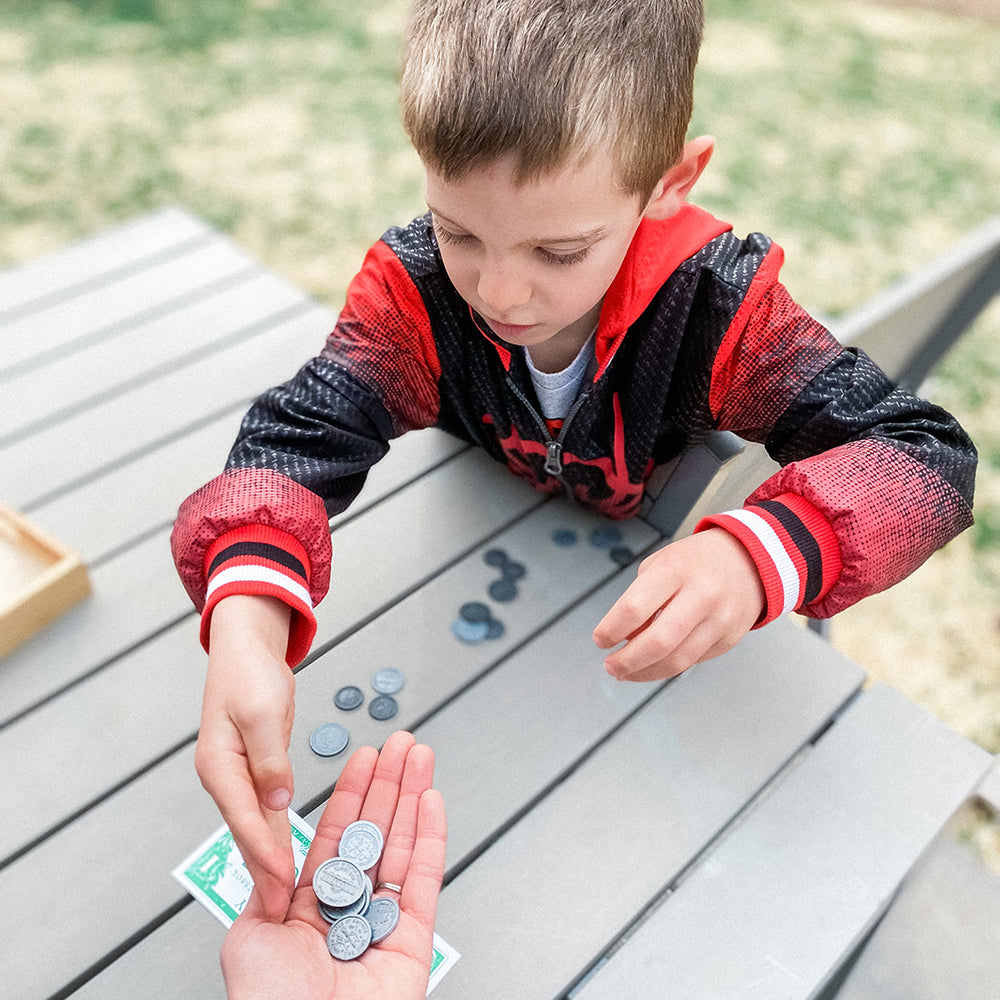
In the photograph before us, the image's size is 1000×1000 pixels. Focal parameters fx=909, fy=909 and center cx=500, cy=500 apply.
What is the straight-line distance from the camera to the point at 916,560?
1.35 metres

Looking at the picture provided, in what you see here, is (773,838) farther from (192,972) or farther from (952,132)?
(952,132)

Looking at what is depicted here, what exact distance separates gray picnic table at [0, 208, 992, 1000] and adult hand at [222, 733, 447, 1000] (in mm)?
126

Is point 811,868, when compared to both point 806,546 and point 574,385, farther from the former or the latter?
point 574,385

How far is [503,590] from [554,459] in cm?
27

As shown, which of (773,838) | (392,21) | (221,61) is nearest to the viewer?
(773,838)

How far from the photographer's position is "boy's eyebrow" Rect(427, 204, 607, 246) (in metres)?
1.14

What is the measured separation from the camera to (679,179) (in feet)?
4.30

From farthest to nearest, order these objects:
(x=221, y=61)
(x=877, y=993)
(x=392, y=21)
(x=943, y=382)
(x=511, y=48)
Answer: (x=392, y=21), (x=221, y=61), (x=943, y=382), (x=877, y=993), (x=511, y=48)

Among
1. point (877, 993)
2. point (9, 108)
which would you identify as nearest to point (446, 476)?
point (877, 993)

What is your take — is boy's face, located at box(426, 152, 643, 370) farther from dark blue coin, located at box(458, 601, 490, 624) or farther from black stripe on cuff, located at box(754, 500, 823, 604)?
dark blue coin, located at box(458, 601, 490, 624)

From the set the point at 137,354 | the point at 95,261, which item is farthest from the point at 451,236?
the point at 95,261

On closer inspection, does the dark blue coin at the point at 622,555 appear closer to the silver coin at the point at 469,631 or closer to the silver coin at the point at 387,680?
the silver coin at the point at 469,631

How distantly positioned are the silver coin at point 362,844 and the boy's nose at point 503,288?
75cm

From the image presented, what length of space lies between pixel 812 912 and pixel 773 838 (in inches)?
4.6
